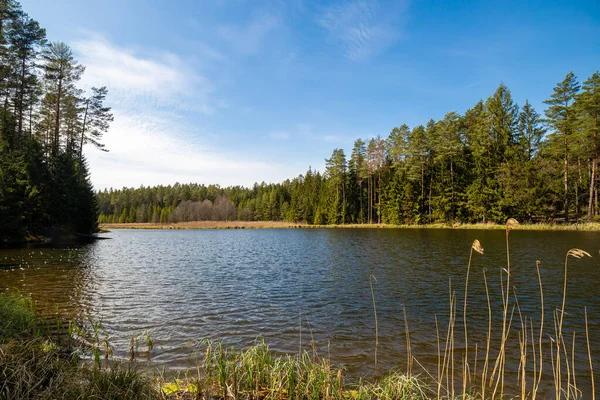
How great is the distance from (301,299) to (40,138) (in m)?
45.5

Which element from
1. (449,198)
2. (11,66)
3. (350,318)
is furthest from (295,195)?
(350,318)

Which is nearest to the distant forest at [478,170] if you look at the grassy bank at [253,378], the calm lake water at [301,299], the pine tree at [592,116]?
the pine tree at [592,116]

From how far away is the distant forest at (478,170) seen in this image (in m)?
42.9

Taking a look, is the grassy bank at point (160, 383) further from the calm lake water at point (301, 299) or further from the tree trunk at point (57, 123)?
the tree trunk at point (57, 123)

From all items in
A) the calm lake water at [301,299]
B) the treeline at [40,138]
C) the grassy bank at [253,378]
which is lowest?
the calm lake water at [301,299]

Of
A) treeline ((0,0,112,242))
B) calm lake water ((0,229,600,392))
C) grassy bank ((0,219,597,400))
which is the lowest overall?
calm lake water ((0,229,600,392))

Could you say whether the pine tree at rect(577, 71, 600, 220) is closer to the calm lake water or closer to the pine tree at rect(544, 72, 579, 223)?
the pine tree at rect(544, 72, 579, 223)

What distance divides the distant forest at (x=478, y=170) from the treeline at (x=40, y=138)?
1984 inches

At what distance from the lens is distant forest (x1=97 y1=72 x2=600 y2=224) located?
141ft

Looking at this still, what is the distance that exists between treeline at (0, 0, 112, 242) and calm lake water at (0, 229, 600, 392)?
910cm

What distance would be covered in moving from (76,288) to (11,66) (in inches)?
1150

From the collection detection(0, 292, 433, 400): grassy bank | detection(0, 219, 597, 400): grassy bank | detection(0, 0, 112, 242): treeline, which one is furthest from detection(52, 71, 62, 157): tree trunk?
detection(0, 292, 433, 400): grassy bank

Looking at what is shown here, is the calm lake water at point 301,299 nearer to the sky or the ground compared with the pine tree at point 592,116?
nearer to the ground

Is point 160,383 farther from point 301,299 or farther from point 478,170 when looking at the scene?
point 478,170
